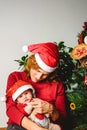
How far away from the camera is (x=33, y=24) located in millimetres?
2271

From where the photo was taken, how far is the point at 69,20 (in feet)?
7.66

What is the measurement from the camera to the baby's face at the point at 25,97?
1630 mm

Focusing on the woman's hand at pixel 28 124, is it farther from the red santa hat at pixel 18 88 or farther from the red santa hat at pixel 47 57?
the red santa hat at pixel 47 57

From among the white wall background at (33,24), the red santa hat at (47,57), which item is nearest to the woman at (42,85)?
the red santa hat at (47,57)

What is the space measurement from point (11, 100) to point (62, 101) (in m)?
0.36

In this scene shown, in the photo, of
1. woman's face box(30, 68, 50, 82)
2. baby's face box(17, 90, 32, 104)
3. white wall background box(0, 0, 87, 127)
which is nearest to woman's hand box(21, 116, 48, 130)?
baby's face box(17, 90, 32, 104)

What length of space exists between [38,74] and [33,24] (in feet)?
2.40

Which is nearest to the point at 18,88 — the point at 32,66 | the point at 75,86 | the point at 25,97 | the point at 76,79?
the point at 25,97

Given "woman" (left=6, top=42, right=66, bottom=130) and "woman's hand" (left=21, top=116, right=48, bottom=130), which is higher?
"woman" (left=6, top=42, right=66, bottom=130)

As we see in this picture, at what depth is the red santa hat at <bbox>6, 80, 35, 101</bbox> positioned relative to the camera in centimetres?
162

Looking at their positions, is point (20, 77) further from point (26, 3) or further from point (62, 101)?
point (26, 3)

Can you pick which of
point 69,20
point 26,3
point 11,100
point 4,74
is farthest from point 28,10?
point 11,100

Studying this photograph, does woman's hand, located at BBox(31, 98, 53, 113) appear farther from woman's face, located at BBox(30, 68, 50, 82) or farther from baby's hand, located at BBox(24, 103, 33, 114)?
woman's face, located at BBox(30, 68, 50, 82)

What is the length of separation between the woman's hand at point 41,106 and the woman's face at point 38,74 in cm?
15
